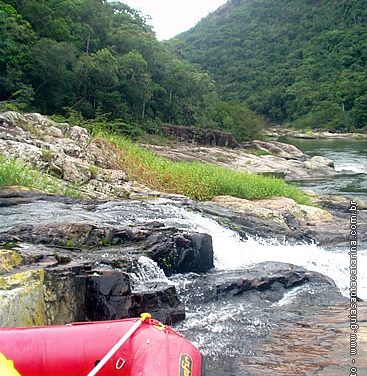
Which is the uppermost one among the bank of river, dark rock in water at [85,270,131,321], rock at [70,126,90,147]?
rock at [70,126,90,147]

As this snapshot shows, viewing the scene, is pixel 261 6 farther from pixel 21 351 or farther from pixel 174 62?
pixel 21 351

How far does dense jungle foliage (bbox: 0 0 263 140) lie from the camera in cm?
2389

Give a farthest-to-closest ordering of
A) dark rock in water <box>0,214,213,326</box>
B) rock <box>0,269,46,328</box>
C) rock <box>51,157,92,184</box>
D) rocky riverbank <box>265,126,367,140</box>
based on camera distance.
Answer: rocky riverbank <box>265,126,367,140</box>
rock <box>51,157,92,184</box>
dark rock in water <box>0,214,213,326</box>
rock <box>0,269,46,328</box>

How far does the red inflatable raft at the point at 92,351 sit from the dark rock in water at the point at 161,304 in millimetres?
2104

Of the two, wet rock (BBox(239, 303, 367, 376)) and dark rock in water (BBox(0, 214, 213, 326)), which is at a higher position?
dark rock in water (BBox(0, 214, 213, 326))

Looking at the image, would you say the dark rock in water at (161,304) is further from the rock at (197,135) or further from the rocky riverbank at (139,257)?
the rock at (197,135)

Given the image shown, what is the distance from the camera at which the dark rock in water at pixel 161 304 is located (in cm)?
581

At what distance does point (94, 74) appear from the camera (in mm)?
26484

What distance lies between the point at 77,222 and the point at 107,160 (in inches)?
265

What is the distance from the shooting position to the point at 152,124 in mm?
30625

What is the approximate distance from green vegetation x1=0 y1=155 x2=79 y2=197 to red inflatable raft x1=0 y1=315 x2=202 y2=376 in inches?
292

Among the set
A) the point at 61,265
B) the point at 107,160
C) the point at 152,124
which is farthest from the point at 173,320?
the point at 152,124

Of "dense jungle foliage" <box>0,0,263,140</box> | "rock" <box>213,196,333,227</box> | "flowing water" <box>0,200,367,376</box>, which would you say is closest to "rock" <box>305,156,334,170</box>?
"dense jungle foliage" <box>0,0,263,140</box>

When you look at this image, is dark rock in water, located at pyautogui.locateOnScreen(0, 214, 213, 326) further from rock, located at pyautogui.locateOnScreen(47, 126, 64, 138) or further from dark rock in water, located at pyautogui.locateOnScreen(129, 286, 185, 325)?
rock, located at pyautogui.locateOnScreen(47, 126, 64, 138)
